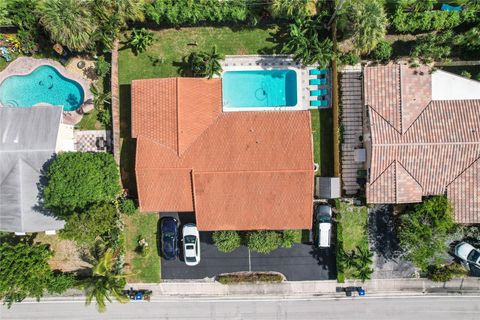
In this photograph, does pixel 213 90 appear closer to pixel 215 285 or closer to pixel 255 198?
pixel 255 198

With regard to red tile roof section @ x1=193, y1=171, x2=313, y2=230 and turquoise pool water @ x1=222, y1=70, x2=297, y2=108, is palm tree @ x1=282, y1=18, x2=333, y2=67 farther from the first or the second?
red tile roof section @ x1=193, y1=171, x2=313, y2=230

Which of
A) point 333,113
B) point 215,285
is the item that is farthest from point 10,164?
point 333,113

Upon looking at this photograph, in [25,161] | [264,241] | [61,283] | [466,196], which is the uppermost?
[25,161]

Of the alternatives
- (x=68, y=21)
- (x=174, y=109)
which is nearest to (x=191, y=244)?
(x=174, y=109)

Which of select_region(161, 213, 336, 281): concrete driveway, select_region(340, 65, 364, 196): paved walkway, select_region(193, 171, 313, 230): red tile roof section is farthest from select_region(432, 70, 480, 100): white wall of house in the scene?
select_region(161, 213, 336, 281): concrete driveway

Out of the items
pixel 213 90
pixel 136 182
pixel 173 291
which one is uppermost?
pixel 213 90

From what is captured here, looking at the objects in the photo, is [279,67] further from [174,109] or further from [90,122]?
[90,122]

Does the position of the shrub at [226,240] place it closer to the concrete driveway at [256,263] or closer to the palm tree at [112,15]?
the concrete driveway at [256,263]
